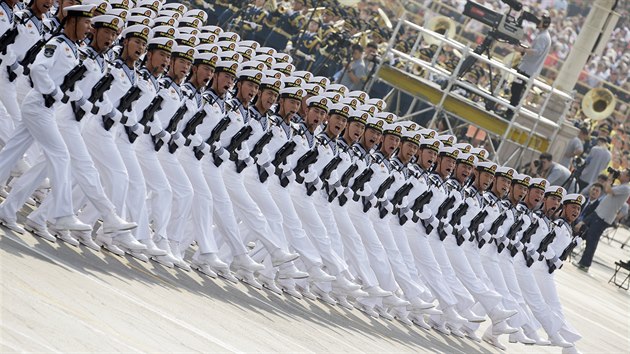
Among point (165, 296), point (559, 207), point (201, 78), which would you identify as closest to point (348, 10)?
point (559, 207)

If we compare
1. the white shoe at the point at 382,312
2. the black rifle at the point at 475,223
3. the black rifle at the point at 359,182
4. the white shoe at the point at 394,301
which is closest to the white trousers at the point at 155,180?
the black rifle at the point at 359,182

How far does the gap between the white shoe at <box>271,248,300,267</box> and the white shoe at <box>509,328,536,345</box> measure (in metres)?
4.07

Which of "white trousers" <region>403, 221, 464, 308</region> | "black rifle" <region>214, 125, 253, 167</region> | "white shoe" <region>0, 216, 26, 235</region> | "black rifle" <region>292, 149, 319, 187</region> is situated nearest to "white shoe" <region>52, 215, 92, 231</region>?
"white shoe" <region>0, 216, 26, 235</region>

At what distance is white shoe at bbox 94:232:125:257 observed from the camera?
45.1 ft

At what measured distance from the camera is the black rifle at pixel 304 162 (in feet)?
51.2

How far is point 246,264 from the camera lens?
49.4ft

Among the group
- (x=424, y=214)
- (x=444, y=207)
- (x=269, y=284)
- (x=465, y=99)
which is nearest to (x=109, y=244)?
(x=269, y=284)

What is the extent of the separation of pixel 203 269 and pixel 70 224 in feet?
6.64

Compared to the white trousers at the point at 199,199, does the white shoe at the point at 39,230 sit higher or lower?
lower

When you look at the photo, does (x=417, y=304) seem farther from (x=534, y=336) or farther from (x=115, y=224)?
(x=115, y=224)

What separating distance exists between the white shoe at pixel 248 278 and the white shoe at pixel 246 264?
0.04 metres

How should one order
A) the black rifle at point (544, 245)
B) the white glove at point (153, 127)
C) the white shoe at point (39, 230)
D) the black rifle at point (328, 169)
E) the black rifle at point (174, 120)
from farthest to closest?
the black rifle at point (544, 245) < the black rifle at point (328, 169) < the black rifle at point (174, 120) < the white glove at point (153, 127) < the white shoe at point (39, 230)

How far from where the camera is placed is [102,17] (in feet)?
43.3

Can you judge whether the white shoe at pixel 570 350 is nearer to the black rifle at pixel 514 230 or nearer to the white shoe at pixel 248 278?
the black rifle at pixel 514 230
